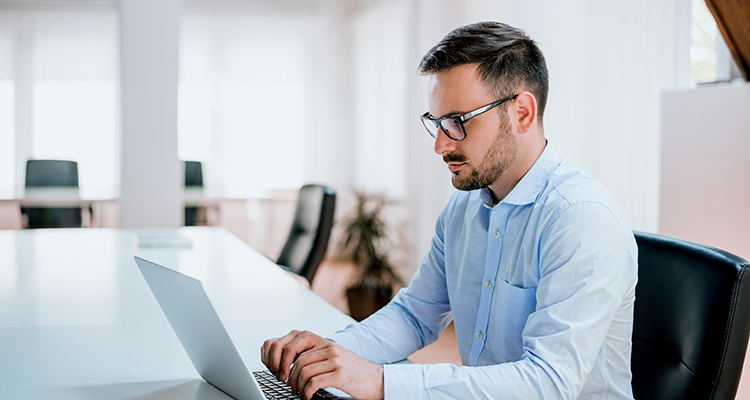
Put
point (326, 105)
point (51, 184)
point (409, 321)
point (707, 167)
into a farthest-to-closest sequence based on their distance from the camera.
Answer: point (326, 105) → point (51, 184) → point (707, 167) → point (409, 321)

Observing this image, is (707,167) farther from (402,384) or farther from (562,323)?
(402,384)

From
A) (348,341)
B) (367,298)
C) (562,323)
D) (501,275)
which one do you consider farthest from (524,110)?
(367,298)

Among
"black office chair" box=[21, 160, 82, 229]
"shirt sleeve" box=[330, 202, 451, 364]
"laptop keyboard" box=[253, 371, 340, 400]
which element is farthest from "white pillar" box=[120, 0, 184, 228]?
"laptop keyboard" box=[253, 371, 340, 400]

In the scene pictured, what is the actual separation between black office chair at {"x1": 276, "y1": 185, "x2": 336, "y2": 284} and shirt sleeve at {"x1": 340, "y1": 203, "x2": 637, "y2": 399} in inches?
63.7

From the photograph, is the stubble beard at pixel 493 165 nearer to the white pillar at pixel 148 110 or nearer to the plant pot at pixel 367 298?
the white pillar at pixel 148 110

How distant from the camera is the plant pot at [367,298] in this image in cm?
409

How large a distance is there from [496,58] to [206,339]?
64 cm

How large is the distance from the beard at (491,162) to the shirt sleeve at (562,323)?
0.16 metres

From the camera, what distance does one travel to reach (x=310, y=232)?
2.65 metres

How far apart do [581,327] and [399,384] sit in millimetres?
260

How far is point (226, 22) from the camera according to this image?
6332 mm

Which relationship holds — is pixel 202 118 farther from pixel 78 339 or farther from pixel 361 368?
pixel 361 368

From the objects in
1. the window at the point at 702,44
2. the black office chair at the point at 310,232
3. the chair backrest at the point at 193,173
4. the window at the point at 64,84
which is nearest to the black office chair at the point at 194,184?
the chair backrest at the point at 193,173

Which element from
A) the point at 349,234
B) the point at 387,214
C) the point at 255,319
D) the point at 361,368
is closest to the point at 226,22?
the point at 387,214
